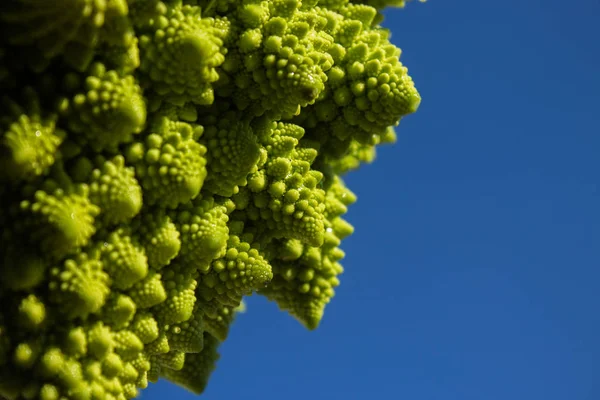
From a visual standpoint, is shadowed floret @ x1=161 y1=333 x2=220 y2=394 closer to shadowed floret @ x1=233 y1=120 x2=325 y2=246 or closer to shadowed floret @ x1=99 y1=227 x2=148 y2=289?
shadowed floret @ x1=233 y1=120 x2=325 y2=246

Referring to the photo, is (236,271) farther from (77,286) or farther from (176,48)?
(176,48)

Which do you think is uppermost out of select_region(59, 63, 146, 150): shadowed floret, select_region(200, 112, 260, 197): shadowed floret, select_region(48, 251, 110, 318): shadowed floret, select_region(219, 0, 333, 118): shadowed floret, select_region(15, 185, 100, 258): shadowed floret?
select_region(219, 0, 333, 118): shadowed floret

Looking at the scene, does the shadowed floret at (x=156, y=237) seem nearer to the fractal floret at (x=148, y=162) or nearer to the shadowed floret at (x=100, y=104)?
the fractal floret at (x=148, y=162)

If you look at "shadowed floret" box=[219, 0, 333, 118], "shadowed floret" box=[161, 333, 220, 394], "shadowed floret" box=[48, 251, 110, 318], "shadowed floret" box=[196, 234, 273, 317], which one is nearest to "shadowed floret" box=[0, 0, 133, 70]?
"shadowed floret" box=[219, 0, 333, 118]

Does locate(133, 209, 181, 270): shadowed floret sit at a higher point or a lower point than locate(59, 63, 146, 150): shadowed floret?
lower

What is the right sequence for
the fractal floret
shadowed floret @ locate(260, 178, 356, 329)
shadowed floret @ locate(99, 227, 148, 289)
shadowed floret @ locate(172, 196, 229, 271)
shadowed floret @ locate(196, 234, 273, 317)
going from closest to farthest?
the fractal floret < shadowed floret @ locate(99, 227, 148, 289) < shadowed floret @ locate(172, 196, 229, 271) < shadowed floret @ locate(196, 234, 273, 317) < shadowed floret @ locate(260, 178, 356, 329)

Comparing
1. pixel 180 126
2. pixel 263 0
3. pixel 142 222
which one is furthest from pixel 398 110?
pixel 142 222

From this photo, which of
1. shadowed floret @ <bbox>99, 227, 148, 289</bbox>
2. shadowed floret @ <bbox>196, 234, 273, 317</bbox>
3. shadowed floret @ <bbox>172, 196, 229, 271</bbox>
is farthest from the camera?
shadowed floret @ <bbox>196, 234, 273, 317</bbox>

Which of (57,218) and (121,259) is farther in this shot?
(121,259)

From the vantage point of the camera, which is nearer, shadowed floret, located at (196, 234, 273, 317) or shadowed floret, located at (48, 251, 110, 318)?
shadowed floret, located at (48, 251, 110, 318)

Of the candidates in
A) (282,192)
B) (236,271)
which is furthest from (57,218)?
(282,192)
